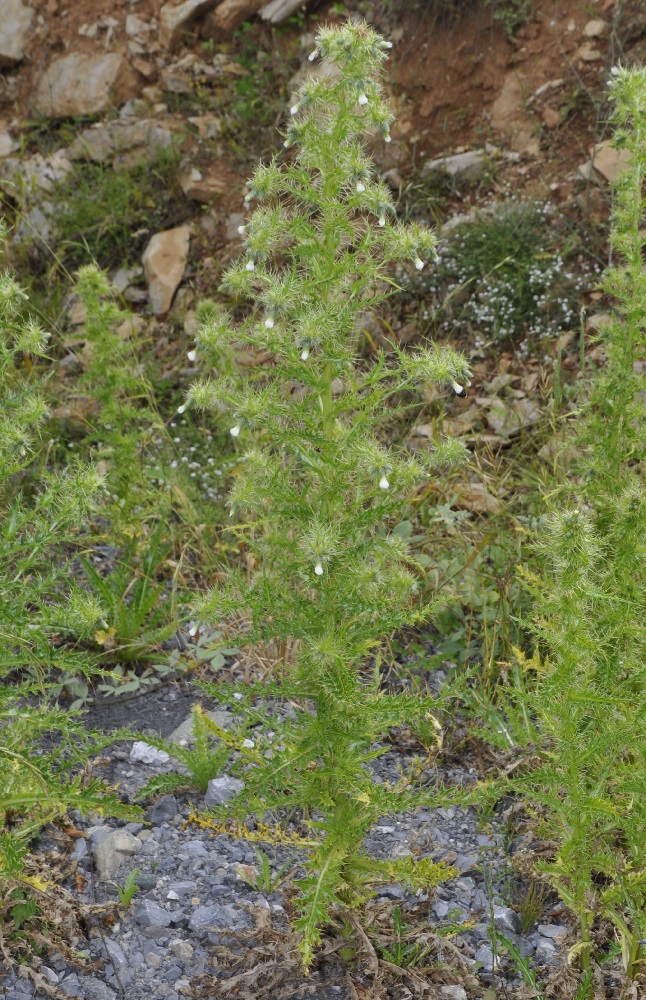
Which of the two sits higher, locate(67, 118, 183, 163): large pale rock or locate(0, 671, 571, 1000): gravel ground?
locate(67, 118, 183, 163): large pale rock

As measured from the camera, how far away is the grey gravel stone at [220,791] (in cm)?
351

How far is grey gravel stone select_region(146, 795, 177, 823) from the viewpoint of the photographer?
3492mm

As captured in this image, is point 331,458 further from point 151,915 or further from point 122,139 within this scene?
point 122,139

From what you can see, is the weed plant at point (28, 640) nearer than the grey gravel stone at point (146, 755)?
Yes

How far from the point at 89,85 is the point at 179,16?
910 millimetres

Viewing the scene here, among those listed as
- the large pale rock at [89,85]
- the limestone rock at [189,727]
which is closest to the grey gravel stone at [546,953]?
the limestone rock at [189,727]

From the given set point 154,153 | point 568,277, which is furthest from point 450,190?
point 154,153

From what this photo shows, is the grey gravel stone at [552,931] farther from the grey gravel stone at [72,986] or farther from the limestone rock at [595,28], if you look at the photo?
the limestone rock at [595,28]

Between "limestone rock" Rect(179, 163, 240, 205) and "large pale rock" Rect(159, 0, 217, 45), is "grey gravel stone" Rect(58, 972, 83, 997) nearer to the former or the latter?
"limestone rock" Rect(179, 163, 240, 205)

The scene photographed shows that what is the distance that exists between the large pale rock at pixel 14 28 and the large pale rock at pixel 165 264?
8.33 ft

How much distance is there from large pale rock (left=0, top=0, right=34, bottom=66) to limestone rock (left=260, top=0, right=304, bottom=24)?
2.11m

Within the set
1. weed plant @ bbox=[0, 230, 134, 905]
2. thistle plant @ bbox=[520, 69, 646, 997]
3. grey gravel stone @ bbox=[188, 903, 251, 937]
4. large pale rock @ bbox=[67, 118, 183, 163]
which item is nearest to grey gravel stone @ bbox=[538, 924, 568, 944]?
thistle plant @ bbox=[520, 69, 646, 997]

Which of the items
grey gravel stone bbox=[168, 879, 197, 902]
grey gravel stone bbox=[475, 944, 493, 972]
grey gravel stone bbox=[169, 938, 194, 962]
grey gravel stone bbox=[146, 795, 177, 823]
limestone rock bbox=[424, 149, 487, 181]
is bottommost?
grey gravel stone bbox=[475, 944, 493, 972]

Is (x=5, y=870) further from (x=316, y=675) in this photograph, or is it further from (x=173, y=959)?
(x=316, y=675)
